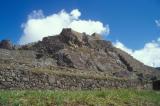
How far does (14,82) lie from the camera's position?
15.0 m

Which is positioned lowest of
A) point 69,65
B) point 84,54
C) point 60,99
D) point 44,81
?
point 60,99

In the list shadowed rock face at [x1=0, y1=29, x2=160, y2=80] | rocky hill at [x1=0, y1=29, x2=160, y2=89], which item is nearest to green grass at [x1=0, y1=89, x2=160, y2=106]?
rocky hill at [x1=0, y1=29, x2=160, y2=89]

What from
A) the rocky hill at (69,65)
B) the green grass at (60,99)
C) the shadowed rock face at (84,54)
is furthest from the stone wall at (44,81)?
the shadowed rock face at (84,54)

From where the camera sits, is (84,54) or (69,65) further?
(84,54)

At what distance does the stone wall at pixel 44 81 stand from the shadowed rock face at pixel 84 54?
7261mm

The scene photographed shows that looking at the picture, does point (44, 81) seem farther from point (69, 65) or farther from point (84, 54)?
point (84, 54)

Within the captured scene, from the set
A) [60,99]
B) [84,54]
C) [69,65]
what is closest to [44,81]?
[60,99]

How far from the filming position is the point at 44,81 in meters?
15.9

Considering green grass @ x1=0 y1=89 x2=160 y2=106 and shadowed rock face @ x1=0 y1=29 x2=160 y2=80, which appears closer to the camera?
green grass @ x1=0 y1=89 x2=160 y2=106

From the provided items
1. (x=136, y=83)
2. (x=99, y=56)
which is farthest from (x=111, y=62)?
(x=136, y=83)

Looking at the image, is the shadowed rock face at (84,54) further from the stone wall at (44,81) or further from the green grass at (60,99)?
the green grass at (60,99)

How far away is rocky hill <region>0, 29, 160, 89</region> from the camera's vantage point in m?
15.6

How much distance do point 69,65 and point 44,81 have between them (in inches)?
425

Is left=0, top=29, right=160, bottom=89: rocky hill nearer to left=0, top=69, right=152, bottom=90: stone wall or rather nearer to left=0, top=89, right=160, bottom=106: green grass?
left=0, top=69, right=152, bottom=90: stone wall
